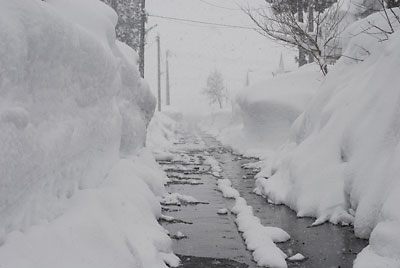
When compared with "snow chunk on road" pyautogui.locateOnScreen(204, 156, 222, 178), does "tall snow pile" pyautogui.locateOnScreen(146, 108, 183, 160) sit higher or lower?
lower

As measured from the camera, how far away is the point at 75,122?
16.1 ft

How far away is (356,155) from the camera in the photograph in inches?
245

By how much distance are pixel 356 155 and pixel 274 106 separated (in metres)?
9.34

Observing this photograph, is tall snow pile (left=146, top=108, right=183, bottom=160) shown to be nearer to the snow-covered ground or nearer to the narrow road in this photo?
the snow-covered ground

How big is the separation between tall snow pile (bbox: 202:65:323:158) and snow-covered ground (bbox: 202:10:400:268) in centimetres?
453

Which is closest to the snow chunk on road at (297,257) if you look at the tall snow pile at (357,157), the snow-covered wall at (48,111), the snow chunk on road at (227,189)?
the tall snow pile at (357,157)

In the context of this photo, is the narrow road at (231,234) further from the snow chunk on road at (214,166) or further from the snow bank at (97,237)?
the snow chunk on road at (214,166)

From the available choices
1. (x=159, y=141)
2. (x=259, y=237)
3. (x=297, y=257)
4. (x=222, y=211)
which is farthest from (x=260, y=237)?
(x=159, y=141)

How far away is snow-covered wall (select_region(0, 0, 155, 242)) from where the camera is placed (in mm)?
3271

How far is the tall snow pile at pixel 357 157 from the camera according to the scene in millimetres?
4684

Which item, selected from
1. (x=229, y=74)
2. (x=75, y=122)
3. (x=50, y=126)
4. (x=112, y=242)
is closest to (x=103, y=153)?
(x=75, y=122)

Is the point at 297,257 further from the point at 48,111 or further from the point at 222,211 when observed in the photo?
the point at 48,111

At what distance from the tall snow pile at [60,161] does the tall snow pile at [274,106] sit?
963 centimetres

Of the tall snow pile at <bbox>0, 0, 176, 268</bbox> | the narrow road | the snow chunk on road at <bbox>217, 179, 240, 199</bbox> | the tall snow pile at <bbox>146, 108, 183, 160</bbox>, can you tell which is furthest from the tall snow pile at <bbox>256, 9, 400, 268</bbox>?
Answer: the tall snow pile at <bbox>146, 108, 183, 160</bbox>
